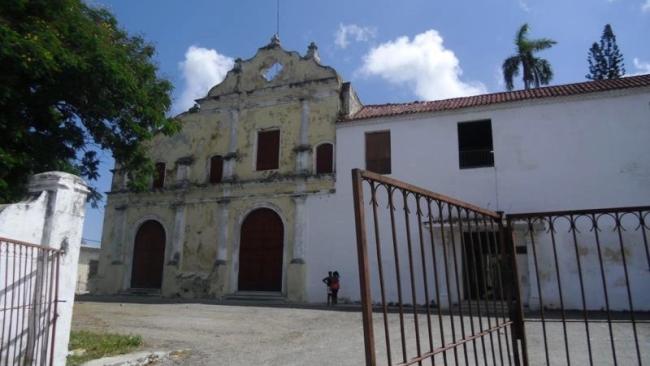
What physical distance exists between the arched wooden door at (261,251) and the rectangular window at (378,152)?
12.6 ft

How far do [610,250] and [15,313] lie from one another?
1343 centimetres

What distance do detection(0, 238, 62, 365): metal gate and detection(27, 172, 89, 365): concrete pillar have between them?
3.3 inches

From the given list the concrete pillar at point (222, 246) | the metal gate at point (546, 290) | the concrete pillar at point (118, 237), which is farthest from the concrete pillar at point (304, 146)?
the concrete pillar at point (118, 237)

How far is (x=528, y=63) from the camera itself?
79.2 feet

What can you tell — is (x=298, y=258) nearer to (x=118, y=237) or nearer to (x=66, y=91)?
(x=118, y=237)

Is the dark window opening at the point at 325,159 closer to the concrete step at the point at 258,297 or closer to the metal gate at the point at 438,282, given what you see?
the concrete step at the point at 258,297

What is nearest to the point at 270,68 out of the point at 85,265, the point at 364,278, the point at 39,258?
the point at 39,258

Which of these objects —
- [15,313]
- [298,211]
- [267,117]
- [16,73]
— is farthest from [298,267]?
[15,313]

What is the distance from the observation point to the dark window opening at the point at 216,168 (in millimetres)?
18453

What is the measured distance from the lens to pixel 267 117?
59.8 feet

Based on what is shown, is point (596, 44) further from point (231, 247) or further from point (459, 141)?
point (231, 247)

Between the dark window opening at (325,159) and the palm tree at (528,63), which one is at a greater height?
the palm tree at (528,63)

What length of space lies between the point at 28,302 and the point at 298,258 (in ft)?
37.5

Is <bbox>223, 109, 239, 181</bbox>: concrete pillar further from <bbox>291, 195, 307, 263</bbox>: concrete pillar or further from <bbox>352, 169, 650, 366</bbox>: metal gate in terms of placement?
<bbox>352, 169, 650, 366</bbox>: metal gate
